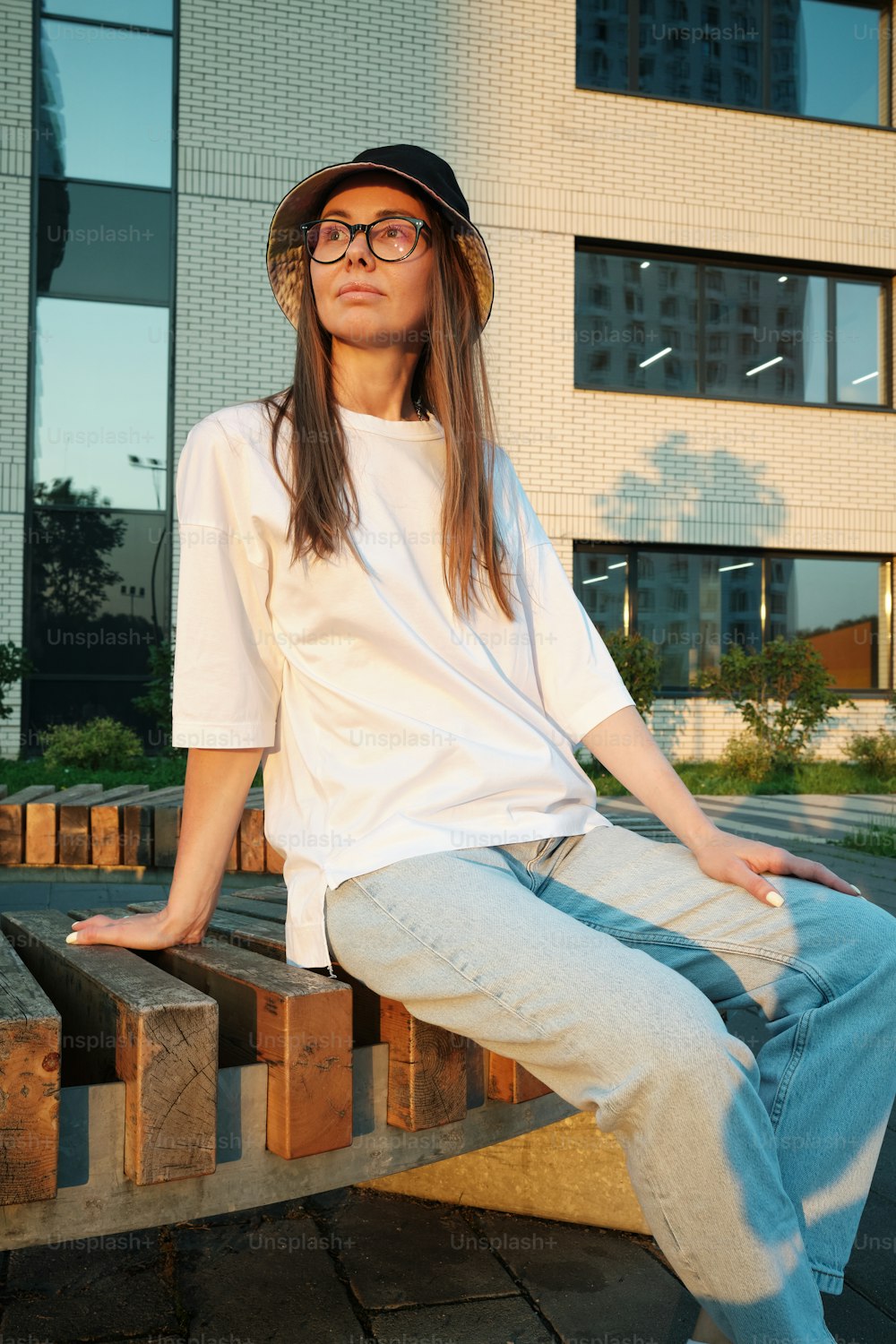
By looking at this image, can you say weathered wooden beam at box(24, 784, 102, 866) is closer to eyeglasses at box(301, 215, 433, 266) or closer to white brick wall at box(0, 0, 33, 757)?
eyeglasses at box(301, 215, 433, 266)

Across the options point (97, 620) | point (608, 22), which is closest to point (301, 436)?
point (97, 620)

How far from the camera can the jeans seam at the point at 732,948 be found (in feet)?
5.53

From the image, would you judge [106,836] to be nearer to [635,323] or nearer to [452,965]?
[452,965]

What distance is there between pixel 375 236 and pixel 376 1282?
6.08 ft

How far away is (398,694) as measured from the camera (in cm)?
183

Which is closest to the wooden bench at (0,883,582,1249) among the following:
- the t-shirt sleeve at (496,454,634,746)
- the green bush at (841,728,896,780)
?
the t-shirt sleeve at (496,454,634,746)

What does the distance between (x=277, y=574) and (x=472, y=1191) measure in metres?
1.29

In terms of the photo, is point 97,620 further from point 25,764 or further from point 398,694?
point 398,694

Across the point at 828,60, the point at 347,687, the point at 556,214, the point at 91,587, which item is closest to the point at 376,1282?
the point at 347,687

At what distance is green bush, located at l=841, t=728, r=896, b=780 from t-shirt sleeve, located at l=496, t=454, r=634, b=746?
427 inches

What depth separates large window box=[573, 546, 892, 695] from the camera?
1345 cm

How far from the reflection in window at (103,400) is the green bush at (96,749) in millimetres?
3162

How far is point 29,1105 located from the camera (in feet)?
4.17

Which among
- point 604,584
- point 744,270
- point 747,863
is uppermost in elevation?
point 744,270
